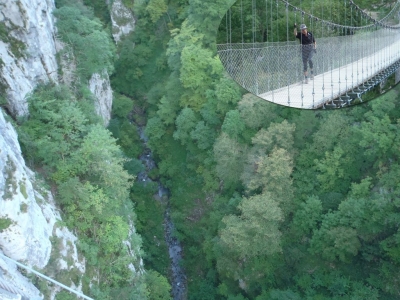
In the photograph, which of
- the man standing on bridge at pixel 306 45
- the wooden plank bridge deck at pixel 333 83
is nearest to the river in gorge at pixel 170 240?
the wooden plank bridge deck at pixel 333 83

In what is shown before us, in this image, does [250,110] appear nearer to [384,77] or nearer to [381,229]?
[381,229]

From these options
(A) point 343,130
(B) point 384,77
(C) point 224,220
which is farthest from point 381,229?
(B) point 384,77

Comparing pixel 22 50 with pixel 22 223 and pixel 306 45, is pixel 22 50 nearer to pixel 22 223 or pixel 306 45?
pixel 22 223

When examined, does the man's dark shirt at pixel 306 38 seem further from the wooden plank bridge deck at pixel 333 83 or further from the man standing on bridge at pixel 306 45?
the wooden plank bridge deck at pixel 333 83

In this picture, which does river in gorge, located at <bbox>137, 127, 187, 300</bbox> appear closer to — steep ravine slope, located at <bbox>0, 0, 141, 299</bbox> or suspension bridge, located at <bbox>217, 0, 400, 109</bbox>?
steep ravine slope, located at <bbox>0, 0, 141, 299</bbox>

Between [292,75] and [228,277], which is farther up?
[292,75]
